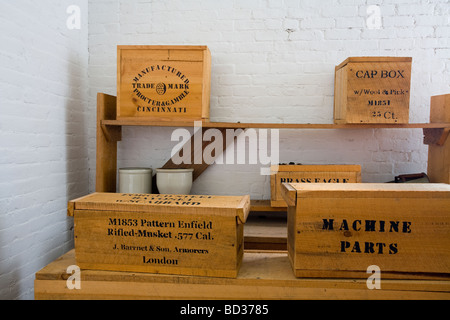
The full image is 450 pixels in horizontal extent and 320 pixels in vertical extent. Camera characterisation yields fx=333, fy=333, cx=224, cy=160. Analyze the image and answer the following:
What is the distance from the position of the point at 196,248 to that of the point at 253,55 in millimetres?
1422

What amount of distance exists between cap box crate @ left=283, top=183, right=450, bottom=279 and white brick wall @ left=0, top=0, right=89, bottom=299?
1330 millimetres

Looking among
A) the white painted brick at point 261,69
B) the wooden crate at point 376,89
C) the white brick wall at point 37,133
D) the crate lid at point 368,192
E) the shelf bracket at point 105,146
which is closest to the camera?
the crate lid at point 368,192

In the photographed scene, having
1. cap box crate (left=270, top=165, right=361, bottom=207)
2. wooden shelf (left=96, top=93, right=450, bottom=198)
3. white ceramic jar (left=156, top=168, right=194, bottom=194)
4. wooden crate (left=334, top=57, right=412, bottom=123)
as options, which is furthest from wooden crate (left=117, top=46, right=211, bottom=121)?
wooden crate (left=334, top=57, right=412, bottom=123)

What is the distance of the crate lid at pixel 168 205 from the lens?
4.13 feet

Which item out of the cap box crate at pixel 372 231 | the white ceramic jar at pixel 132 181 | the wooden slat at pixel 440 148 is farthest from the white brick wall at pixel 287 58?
the cap box crate at pixel 372 231

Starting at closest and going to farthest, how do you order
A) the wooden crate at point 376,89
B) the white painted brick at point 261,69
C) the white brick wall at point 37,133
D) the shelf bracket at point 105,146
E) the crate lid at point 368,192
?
1. the crate lid at point 368,192
2. the white brick wall at point 37,133
3. the wooden crate at point 376,89
4. the shelf bracket at point 105,146
5. the white painted brick at point 261,69

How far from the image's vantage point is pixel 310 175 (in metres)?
1.99

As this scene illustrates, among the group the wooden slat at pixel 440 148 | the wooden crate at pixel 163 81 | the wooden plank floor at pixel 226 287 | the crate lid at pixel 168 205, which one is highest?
the wooden crate at pixel 163 81

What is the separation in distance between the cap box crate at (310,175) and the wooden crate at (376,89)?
1.03 feet

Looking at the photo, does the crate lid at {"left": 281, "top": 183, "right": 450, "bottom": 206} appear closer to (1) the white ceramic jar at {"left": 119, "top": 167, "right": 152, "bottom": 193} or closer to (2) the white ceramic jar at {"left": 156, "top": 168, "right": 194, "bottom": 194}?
(2) the white ceramic jar at {"left": 156, "top": 168, "right": 194, "bottom": 194}

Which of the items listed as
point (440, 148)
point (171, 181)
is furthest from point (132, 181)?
point (440, 148)

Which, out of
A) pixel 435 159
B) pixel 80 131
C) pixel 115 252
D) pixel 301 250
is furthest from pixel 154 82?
pixel 435 159

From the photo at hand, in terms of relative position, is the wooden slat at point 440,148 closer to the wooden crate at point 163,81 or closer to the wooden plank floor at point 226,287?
the wooden plank floor at point 226,287

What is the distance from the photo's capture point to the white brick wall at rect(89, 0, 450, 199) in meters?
2.13
